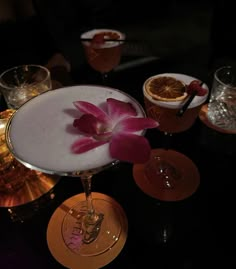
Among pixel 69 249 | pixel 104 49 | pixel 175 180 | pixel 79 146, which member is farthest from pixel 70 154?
pixel 104 49

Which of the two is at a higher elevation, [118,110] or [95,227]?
[118,110]

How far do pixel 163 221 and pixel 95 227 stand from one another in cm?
20

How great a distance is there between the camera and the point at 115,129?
0.63 meters

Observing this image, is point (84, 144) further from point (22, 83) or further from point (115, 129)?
point (22, 83)

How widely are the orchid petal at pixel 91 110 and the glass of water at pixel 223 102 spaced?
53cm

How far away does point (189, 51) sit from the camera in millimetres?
3066

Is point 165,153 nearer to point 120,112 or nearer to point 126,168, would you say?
point 126,168

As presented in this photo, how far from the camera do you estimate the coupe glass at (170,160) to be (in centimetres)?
81

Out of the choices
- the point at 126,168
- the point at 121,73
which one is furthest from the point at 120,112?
the point at 121,73

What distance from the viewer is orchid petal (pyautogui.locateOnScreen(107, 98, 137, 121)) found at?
0.65 metres

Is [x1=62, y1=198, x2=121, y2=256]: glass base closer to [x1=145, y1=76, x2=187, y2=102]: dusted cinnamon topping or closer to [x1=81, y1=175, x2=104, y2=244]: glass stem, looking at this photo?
[x1=81, y1=175, x2=104, y2=244]: glass stem

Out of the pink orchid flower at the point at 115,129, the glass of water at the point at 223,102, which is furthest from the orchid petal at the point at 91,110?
the glass of water at the point at 223,102

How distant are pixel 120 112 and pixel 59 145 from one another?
16 cm

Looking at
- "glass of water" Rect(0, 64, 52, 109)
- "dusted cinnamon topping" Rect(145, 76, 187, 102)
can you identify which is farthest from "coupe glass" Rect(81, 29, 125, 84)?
"dusted cinnamon topping" Rect(145, 76, 187, 102)
